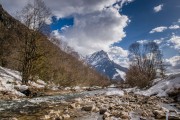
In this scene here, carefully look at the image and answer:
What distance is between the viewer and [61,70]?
68.2 meters

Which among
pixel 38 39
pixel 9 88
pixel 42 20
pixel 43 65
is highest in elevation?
pixel 42 20

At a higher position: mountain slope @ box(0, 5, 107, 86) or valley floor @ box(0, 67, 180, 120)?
mountain slope @ box(0, 5, 107, 86)

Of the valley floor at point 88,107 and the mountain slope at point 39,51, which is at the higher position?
the mountain slope at point 39,51

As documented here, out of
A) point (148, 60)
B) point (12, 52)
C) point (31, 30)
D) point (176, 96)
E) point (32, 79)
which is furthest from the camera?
point (148, 60)

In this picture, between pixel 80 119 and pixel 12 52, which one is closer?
pixel 80 119

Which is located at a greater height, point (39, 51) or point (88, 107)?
point (39, 51)

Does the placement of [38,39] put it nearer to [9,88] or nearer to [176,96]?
[9,88]

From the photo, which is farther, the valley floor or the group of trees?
the group of trees

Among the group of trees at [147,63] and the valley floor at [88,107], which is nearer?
the valley floor at [88,107]

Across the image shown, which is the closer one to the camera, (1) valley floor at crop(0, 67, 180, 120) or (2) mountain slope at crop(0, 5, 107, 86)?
(1) valley floor at crop(0, 67, 180, 120)

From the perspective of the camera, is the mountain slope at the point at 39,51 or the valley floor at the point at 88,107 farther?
the mountain slope at the point at 39,51

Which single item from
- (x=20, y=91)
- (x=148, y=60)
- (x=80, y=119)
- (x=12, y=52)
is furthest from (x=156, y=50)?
(x=80, y=119)

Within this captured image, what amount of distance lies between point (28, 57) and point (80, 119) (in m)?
27.4

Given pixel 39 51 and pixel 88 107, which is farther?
pixel 39 51
